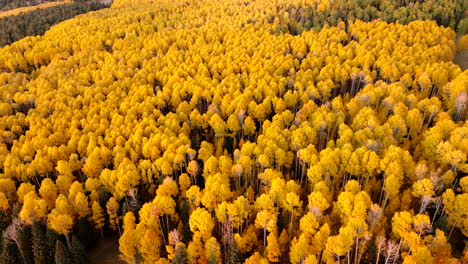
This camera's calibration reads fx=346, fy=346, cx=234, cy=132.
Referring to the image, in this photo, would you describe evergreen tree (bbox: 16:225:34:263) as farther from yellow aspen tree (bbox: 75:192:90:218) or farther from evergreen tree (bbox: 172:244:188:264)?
evergreen tree (bbox: 172:244:188:264)

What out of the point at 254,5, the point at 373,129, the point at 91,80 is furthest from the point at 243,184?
the point at 254,5

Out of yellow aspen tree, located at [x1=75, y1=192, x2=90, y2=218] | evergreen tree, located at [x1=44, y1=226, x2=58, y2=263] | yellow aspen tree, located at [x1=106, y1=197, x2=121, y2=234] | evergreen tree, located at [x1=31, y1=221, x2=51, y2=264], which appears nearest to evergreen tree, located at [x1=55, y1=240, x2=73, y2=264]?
evergreen tree, located at [x1=44, y1=226, x2=58, y2=263]

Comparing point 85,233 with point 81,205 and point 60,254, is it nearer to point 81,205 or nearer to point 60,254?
point 81,205

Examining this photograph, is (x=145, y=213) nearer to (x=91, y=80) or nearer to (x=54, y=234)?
(x=54, y=234)

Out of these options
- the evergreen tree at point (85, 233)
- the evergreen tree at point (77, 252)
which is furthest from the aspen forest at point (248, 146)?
the evergreen tree at point (85, 233)

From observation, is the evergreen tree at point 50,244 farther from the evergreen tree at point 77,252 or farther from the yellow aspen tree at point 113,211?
the yellow aspen tree at point 113,211

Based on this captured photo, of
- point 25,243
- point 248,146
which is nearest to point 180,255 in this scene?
point 248,146
